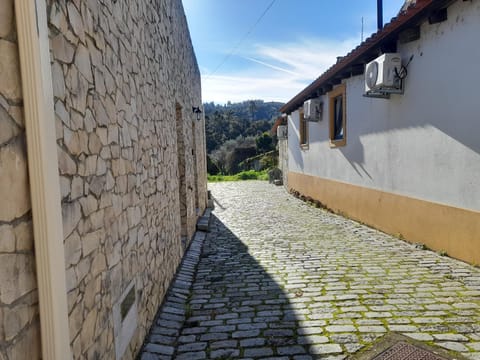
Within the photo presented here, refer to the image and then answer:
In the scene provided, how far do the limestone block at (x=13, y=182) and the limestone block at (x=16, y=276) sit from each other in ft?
0.49

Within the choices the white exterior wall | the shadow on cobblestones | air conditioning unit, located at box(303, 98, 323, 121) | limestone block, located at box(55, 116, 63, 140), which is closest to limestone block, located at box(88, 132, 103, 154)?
limestone block, located at box(55, 116, 63, 140)

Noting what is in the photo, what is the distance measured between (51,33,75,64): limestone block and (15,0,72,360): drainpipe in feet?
0.53

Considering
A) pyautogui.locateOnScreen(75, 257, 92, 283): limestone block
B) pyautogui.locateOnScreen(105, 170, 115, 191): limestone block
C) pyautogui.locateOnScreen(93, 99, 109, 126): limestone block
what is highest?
pyautogui.locateOnScreen(93, 99, 109, 126): limestone block

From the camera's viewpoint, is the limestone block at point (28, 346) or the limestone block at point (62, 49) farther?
the limestone block at point (62, 49)

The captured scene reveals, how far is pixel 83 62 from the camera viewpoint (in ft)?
6.31

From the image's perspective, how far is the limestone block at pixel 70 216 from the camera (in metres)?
1.62

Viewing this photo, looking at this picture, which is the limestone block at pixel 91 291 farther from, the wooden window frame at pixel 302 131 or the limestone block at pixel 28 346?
the wooden window frame at pixel 302 131

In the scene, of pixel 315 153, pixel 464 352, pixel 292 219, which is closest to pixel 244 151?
pixel 315 153

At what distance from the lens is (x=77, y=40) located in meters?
1.86

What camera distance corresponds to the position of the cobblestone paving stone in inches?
113

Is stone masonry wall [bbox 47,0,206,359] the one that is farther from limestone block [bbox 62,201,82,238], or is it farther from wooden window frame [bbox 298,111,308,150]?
wooden window frame [bbox 298,111,308,150]

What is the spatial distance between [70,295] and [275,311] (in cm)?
238

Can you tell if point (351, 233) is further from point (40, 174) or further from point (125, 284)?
point (40, 174)

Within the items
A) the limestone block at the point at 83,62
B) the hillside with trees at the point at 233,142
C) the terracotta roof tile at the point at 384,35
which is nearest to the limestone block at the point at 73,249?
the limestone block at the point at 83,62
